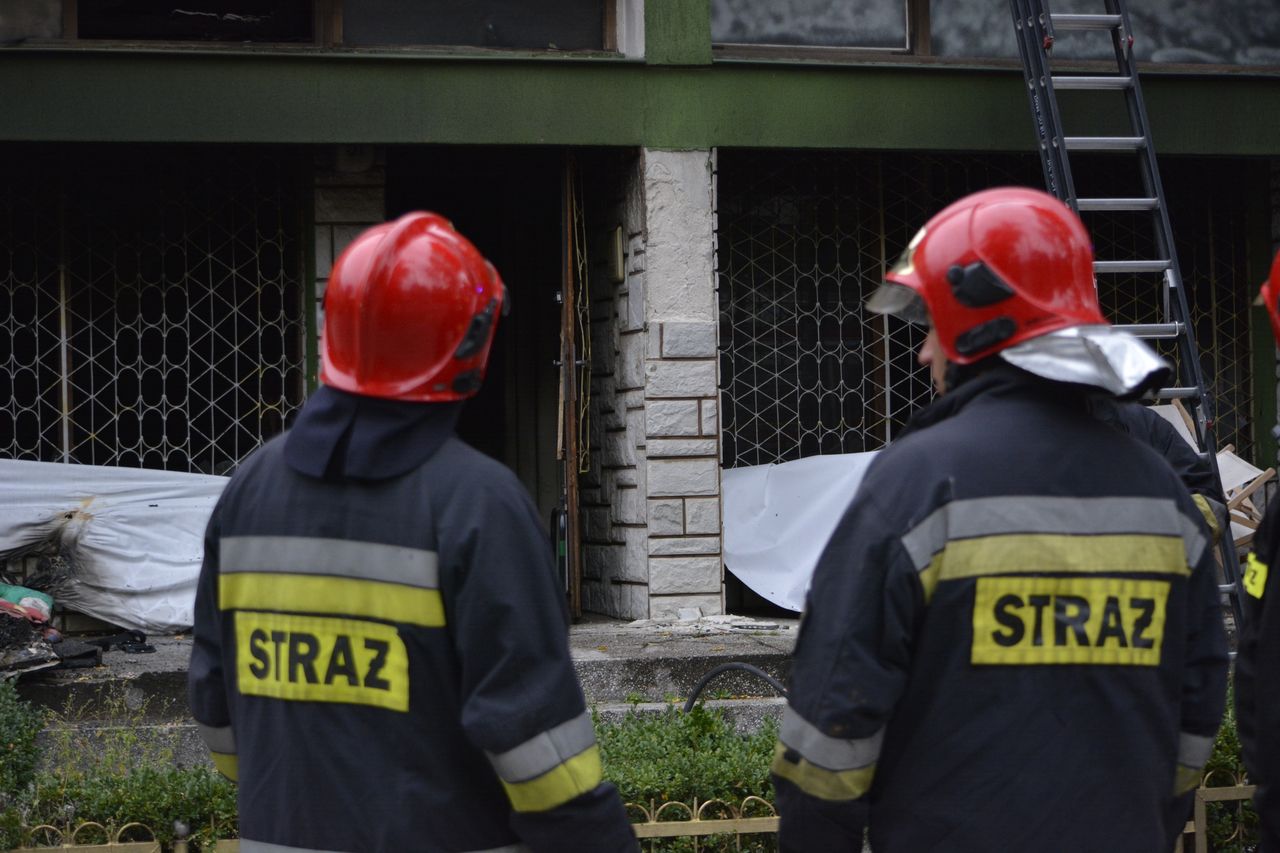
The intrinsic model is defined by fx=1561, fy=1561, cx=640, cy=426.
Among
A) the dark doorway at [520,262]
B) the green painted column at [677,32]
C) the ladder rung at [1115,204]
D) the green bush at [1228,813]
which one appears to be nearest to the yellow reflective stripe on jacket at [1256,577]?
the green bush at [1228,813]

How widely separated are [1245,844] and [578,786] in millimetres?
3224

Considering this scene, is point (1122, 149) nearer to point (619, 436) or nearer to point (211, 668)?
point (619, 436)

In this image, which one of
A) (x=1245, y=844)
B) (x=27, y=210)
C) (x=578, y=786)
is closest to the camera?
(x=578, y=786)

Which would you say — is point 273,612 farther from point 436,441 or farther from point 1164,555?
point 1164,555

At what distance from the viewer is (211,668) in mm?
2906

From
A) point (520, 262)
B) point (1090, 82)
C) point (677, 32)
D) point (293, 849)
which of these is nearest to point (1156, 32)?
point (1090, 82)

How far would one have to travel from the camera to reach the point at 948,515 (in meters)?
2.60

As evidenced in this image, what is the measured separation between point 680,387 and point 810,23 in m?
2.20

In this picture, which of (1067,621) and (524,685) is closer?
(524,685)

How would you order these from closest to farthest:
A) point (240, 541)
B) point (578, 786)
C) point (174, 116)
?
point (578, 786) < point (240, 541) < point (174, 116)

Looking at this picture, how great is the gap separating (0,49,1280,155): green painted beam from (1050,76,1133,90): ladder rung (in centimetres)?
66

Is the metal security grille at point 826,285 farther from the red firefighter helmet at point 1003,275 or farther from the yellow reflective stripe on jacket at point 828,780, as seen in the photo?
the yellow reflective stripe on jacket at point 828,780

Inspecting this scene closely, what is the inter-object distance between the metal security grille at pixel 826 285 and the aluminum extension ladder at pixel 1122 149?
1.43 m

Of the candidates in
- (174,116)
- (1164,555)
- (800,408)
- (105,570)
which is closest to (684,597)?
(800,408)
